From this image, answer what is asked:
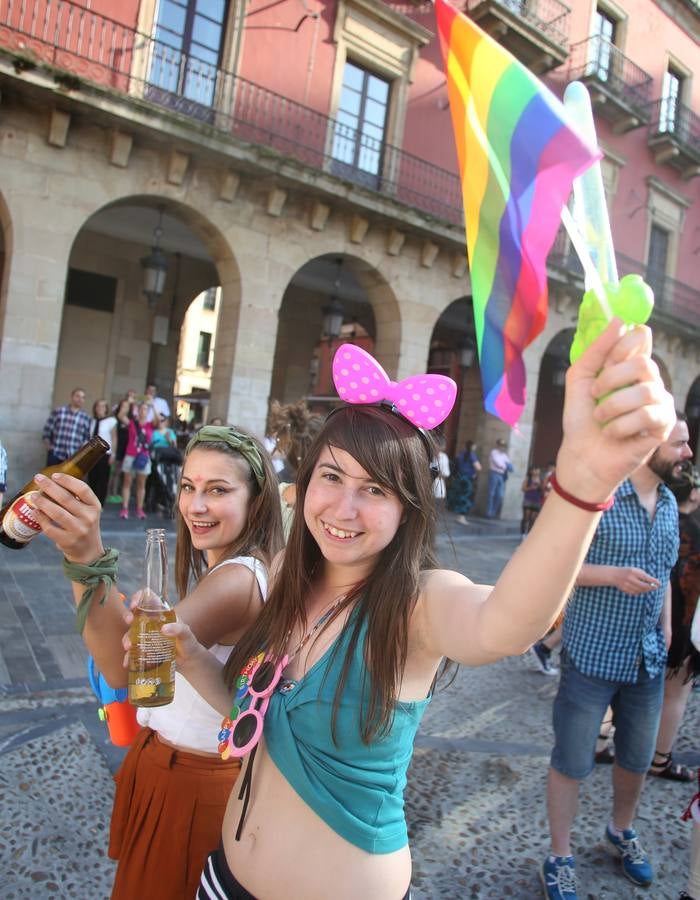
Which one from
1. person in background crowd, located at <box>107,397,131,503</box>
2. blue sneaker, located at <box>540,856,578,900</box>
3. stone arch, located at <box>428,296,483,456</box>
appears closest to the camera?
blue sneaker, located at <box>540,856,578,900</box>

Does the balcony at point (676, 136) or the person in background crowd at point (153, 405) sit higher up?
the balcony at point (676, 136)

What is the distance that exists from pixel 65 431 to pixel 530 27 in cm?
1182

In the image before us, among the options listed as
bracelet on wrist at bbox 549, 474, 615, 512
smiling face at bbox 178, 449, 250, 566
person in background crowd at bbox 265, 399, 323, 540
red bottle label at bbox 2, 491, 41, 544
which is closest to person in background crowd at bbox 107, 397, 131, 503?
person in background crowd at bbox 265, 399, 323, 540

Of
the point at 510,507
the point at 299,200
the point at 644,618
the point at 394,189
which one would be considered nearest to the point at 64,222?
the point at 299,200

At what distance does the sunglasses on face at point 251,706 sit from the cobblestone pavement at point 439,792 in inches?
20.6

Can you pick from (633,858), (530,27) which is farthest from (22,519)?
(530,27)

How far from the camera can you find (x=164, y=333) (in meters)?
13.6

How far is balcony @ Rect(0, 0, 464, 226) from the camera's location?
29.0 ft

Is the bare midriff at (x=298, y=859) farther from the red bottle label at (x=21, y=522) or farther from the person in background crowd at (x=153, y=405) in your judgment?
the person in background crowd at (x=153, y=405)

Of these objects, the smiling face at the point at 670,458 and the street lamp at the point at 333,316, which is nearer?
the smiling face at the point at 670,458

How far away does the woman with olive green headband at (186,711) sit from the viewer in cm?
139

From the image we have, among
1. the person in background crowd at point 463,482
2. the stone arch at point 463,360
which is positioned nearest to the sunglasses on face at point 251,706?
the stone arch at point 463,360

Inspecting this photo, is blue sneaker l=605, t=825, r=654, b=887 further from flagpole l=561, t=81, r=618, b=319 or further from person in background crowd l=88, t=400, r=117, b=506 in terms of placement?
person in background crowd l=88, t=400, r=117, b=506

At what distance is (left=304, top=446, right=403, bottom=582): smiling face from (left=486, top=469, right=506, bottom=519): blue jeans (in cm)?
1335
